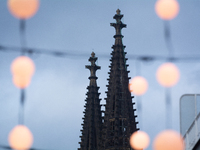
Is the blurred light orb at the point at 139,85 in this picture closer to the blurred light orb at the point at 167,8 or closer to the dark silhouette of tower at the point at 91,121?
the blurred light orb at the point at 167,8

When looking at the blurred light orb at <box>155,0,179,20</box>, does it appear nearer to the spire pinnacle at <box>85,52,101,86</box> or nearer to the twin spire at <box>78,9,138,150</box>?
the twin spire at <box>78,9,138,150</box>

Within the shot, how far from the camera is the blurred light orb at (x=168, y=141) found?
1390 centimetres

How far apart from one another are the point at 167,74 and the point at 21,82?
371 centimetres

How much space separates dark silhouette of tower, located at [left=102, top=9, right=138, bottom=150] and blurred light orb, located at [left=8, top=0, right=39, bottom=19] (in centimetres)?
7496

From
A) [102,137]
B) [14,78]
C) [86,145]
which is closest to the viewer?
[14,78]

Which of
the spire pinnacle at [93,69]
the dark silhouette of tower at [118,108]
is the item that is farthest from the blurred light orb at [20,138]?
the spire pinnacle at [93,69]

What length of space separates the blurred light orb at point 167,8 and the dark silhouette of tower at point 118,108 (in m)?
74.1

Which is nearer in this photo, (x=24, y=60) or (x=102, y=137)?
(x=24, y=60)

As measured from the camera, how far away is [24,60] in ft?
48.6

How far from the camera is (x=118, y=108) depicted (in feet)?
300

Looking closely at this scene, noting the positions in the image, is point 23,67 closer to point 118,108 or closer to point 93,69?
point 118,108

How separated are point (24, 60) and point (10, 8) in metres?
1.69

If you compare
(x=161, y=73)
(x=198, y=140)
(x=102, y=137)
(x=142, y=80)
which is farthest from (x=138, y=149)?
(x=102, y=137)

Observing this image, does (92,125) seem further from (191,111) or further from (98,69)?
(191,111)
